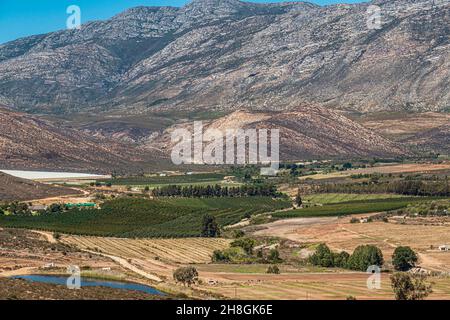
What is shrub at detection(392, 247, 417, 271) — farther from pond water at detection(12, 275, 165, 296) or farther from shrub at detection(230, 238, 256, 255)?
pond water at detection(12, 275, 165, 296)

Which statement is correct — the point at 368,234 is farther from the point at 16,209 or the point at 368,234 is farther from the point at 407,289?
the point at 16,209

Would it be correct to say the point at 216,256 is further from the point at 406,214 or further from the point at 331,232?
the point at 406,214

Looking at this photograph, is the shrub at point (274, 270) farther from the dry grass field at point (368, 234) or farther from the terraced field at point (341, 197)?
the terraced field at point (341, 197)

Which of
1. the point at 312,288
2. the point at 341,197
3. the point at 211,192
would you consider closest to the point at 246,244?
the point at 312,288

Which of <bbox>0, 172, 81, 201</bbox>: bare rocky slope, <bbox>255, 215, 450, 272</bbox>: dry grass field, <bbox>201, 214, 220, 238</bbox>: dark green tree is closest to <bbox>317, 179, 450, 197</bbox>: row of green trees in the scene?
<bbox>255, 215, 450, 272</bbox>: dry grass field
